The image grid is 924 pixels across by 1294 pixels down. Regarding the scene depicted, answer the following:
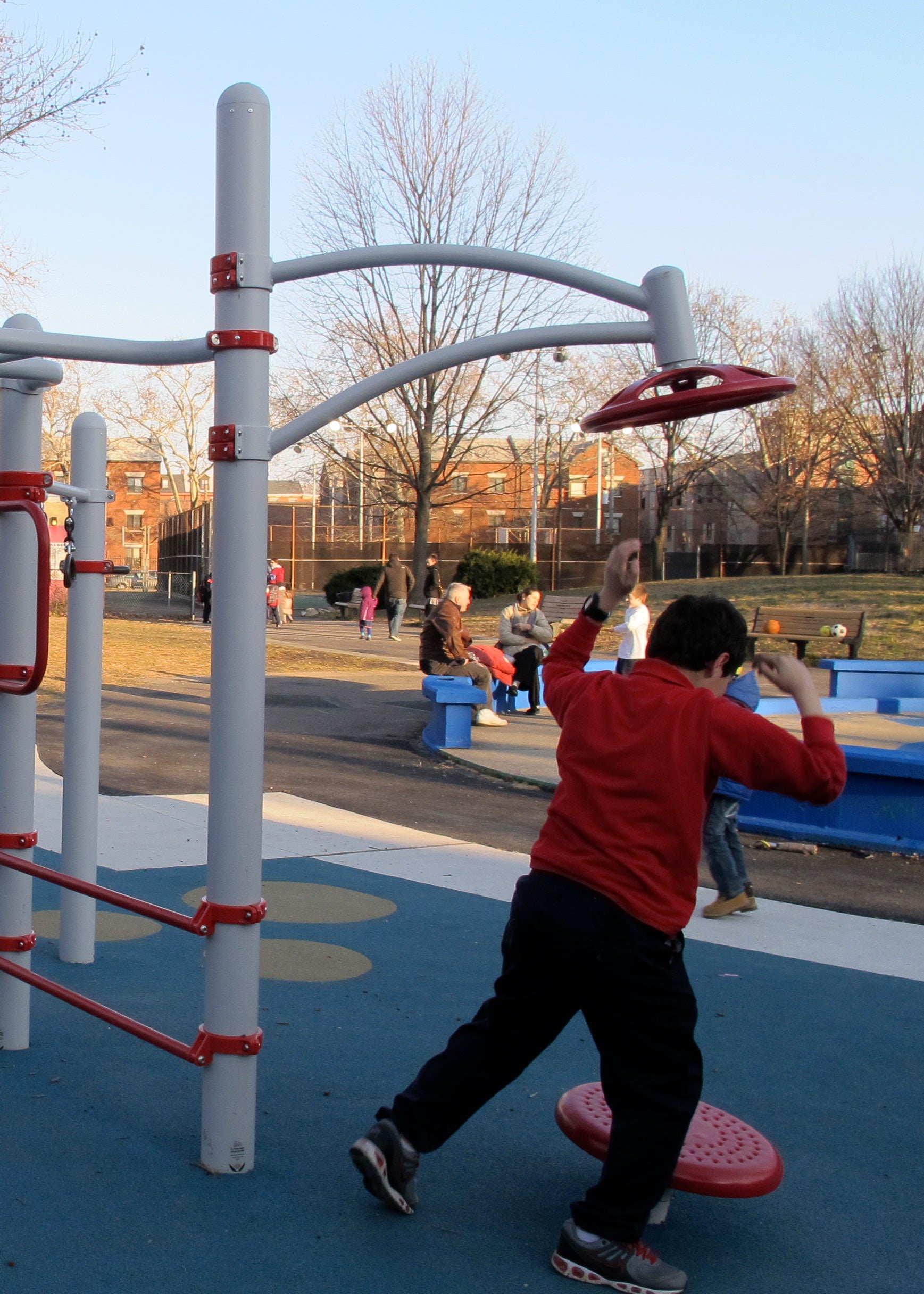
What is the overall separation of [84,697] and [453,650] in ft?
Result: 28.7

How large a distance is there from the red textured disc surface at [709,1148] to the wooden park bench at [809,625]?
17.3 meters

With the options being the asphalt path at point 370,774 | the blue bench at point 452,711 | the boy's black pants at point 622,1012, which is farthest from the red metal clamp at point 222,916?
the blue bench at point 452,711

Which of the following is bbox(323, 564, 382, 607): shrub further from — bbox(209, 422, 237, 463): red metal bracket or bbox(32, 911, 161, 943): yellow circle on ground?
bbox(209, 422, 237, 463): red metal bracket

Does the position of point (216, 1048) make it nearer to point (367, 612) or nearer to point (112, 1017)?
point (112, 1017)

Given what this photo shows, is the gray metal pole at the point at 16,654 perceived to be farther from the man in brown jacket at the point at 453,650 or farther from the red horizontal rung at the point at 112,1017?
the man in brown jacket at the point at 453,650

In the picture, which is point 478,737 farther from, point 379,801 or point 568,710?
point 568,710

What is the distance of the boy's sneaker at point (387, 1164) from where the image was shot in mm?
2918

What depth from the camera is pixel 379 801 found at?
9.37 meters

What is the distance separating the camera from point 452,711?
12016 millimetres

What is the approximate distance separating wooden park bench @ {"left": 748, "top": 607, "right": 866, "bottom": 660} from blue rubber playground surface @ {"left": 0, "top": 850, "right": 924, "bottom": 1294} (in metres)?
15.9

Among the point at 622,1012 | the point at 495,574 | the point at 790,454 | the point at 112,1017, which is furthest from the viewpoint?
the point at 790,454

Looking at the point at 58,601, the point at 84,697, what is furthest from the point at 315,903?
the point at 58,601

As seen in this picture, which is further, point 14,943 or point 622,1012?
point 14,943

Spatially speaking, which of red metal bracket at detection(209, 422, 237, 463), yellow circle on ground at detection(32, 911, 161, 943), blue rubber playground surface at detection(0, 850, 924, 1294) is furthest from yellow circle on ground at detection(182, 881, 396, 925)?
red metal bracket at detection(209, 422, 237, 463)
